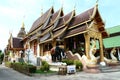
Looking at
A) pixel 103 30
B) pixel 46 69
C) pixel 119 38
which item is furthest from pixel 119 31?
pixel 46 69

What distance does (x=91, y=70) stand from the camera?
1559 centimetres

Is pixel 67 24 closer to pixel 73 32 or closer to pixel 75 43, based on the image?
pixel 73 32

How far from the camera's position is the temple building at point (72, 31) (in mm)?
18844

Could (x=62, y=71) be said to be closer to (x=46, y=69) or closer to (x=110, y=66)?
(x=46, y=69)

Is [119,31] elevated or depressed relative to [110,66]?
elevated

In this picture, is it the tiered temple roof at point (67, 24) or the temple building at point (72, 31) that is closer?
the temple building at point (72, 31)

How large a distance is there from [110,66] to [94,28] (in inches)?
147

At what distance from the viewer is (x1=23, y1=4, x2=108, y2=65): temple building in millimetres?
18844

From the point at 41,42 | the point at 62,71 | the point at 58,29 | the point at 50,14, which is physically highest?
the point at 50,14

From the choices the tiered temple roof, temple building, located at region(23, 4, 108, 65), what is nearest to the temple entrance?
temple building, located at region(23, 4, 108, 65)

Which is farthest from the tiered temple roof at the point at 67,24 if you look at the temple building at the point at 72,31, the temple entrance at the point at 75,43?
the temple entrance at the point at 75,43

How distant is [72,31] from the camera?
2044 centimetres

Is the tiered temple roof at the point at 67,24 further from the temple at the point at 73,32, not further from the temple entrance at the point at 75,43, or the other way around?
the temple entrance at the point at 75,43

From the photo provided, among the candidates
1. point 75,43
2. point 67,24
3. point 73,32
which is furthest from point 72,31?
point 75,43
